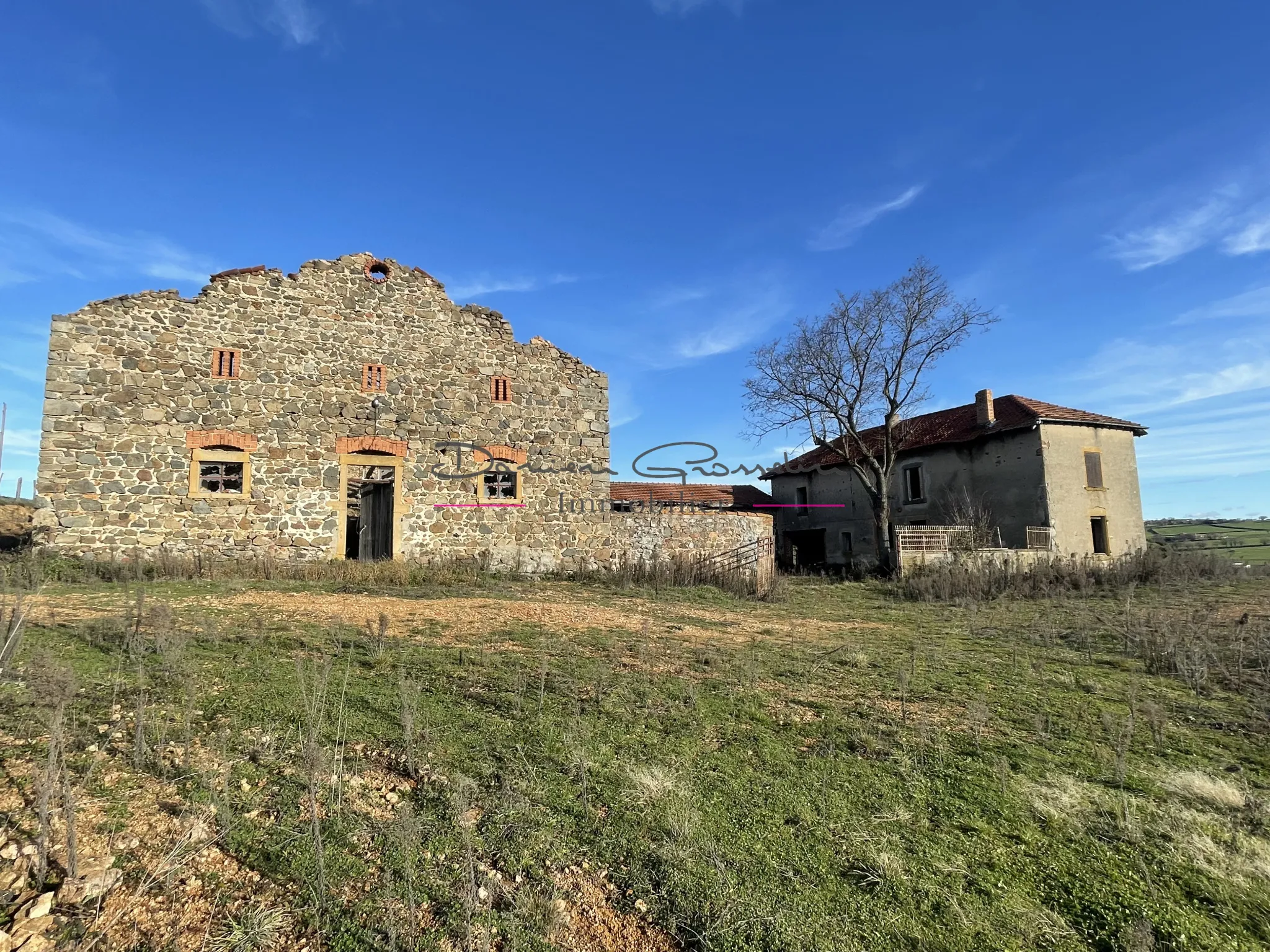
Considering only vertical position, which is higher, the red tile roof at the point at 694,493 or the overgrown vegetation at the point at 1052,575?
the red tile roof at the point at 694,493

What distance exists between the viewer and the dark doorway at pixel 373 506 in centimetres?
1394

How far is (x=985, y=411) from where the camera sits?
2553 centimetres

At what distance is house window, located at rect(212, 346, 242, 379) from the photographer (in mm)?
12828

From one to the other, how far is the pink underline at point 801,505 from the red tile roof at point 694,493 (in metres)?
0.59

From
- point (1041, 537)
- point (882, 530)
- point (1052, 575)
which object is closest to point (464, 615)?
point (1052, 575)

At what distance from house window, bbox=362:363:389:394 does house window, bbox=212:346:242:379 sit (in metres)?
2.26

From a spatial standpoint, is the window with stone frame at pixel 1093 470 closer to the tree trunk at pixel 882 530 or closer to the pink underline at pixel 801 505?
the tree trunk at pixel 882 530

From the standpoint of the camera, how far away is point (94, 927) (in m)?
2.18

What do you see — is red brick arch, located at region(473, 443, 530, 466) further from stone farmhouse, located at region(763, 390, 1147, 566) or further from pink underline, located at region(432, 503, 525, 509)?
stone farmhouse, located at region(763, 390, 1147, 566)

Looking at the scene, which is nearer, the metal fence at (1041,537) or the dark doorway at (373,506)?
the dark doorway at (373,506)

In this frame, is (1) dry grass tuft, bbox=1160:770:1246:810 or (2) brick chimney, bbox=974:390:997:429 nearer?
(1) dry grass tuft, bbox=1160:770:1246:810

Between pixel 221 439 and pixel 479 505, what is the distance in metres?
4.99

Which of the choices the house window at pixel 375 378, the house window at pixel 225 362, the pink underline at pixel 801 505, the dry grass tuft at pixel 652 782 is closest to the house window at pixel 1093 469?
the pink underline at pixel 801 505

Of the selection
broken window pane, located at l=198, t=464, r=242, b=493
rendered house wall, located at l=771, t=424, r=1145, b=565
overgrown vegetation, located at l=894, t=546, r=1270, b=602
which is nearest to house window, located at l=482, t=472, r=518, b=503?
broken window pane, located at l=198, t=464, r=242, b=493
